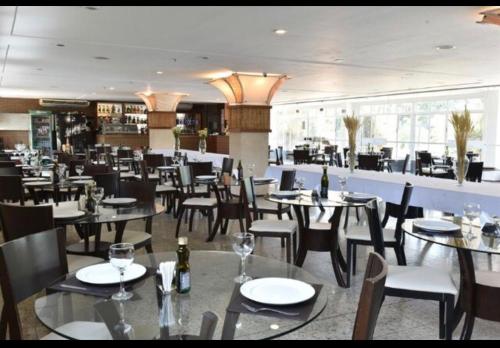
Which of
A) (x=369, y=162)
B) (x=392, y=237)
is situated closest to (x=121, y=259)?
(x=392, y=237)

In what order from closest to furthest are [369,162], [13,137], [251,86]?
[251,86], [369,162], [13,137]

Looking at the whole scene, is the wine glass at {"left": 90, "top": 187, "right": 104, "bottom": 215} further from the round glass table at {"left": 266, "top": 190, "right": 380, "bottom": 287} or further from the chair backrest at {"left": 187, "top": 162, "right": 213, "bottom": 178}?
the chair backrest at {"left": 187, "top": 162, "right": 213, "bottom": 178}

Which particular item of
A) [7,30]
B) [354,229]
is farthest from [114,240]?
[7,30]

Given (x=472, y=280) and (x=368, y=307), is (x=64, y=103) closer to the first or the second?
(x=472, y=280)

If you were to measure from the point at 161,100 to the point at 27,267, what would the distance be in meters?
12.4

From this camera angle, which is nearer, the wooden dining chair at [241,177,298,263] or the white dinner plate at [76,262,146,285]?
the white dinner plate at [76,262,146,285]

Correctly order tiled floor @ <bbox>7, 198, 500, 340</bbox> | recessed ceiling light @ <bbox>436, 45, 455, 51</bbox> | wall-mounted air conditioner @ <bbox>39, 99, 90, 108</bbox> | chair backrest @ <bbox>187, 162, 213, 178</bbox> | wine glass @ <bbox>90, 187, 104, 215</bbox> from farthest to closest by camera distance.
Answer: wall-mounted air conditioner @ <bbox>39, 99, 90, 108</bbox>, chair backrest @ <bbox>187, 162, 213, 178</bbox>, recessed ceiling light @ <bbox>436, 45, 455, 51</bbox>, wine glass @ <bbox>90, 187, 104, 215</bbox>, tiled floor @ <bbox>7, 198, 500, 340</bbox>

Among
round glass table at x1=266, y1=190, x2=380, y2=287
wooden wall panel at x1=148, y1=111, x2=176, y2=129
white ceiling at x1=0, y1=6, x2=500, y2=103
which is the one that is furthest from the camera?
wooden wall panel at x1=148, y1=111, x2=176, y2=129

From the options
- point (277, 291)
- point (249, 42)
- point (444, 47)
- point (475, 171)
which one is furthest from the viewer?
point (475, 171)

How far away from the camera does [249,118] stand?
8969 millimetres

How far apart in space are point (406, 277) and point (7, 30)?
16.2ft

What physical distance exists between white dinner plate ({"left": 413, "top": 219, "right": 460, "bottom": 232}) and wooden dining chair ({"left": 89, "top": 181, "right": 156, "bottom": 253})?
86.3 inches

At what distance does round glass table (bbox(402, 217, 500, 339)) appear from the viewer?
8.46ft

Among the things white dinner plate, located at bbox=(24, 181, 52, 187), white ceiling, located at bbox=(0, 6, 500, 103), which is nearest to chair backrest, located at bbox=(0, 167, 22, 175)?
white dinner plate, located at bbox=(24, 181, 52, 187)
